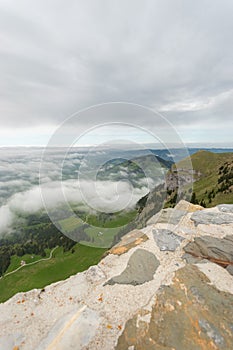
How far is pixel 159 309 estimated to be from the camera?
36.3 feet

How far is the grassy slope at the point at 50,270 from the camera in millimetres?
131625

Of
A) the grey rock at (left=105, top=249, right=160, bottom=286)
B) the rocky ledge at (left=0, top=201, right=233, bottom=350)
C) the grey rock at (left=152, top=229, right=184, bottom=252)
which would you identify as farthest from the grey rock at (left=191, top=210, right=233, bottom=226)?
the grey rock at (left=105, top=249, right=160, bottom=286)

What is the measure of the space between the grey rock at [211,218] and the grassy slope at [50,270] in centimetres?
11925

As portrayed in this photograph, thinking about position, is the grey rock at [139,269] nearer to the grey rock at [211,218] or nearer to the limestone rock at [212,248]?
the limestone rock at [212,248]

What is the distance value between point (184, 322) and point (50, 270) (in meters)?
167

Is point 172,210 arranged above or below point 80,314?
above

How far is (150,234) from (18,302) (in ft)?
38.0

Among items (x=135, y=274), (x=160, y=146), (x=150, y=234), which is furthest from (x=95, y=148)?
(x=135, y=274)

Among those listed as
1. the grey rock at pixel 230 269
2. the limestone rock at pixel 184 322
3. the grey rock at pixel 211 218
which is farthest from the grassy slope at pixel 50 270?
the limestone rock at pixel 184 322

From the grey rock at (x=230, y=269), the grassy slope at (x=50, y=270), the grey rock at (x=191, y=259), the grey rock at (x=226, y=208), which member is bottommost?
the grassy slope at (x=50, y=270)

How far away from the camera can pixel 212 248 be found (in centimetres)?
1550

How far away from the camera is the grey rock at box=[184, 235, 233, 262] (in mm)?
14953

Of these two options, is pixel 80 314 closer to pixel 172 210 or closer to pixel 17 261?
pixel 172 210

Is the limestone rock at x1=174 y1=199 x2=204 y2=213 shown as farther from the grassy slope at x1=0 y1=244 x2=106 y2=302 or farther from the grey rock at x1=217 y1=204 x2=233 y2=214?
the grassy slope at x1=0 y1=244 x2=106 y2=302
